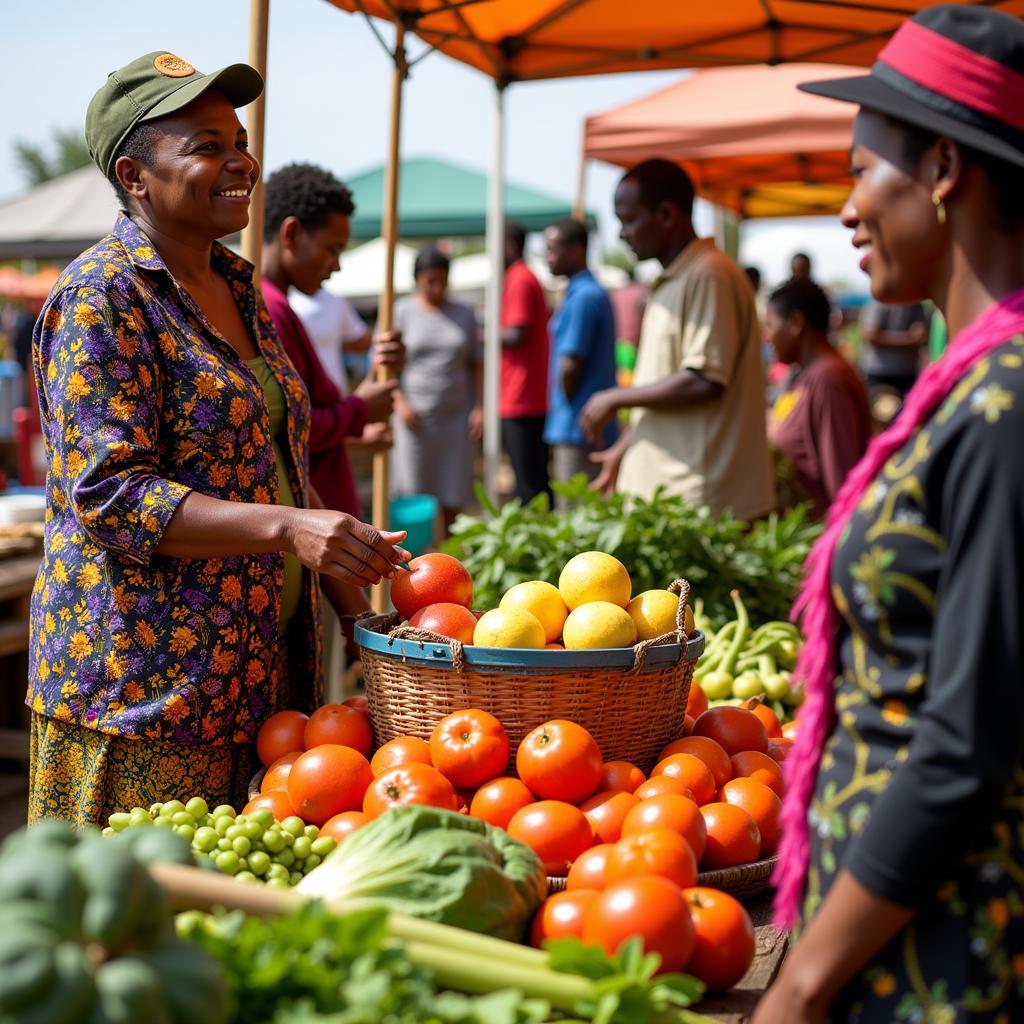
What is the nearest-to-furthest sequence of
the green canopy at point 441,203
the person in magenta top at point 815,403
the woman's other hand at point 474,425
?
the person in magenta top at point 815,403 → the woman's other hand at point 474,425 → the green canopy at point 441,203

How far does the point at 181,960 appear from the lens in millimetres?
1118

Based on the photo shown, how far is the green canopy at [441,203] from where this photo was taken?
1182 centimetres

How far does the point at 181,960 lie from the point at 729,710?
153 centimetres

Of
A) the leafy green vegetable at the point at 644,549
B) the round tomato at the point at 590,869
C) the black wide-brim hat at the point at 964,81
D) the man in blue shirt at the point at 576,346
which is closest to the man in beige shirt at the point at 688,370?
the leafy green vegetable at the point at 644,549

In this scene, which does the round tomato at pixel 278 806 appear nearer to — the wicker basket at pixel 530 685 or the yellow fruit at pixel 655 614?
the wicker basket at pixel 530 685

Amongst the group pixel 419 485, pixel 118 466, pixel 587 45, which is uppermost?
pixel 587 45

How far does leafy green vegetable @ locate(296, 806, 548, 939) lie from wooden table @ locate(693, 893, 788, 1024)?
0.28m

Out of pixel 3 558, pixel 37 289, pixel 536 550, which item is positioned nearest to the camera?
pixel 536 550

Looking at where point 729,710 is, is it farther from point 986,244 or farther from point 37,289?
point 37,289

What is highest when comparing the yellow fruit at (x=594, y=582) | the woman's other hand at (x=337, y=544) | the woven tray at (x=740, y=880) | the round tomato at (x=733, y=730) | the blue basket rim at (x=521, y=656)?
the woman's other hand at (x=337, y=544)

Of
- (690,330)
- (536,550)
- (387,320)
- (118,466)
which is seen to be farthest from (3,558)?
(118,466)

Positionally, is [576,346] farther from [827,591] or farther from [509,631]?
[827,591]

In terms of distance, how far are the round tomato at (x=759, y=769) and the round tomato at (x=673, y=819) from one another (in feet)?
1.13

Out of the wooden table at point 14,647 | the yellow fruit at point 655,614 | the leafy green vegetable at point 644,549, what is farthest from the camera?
the wooden table at point 14,647
